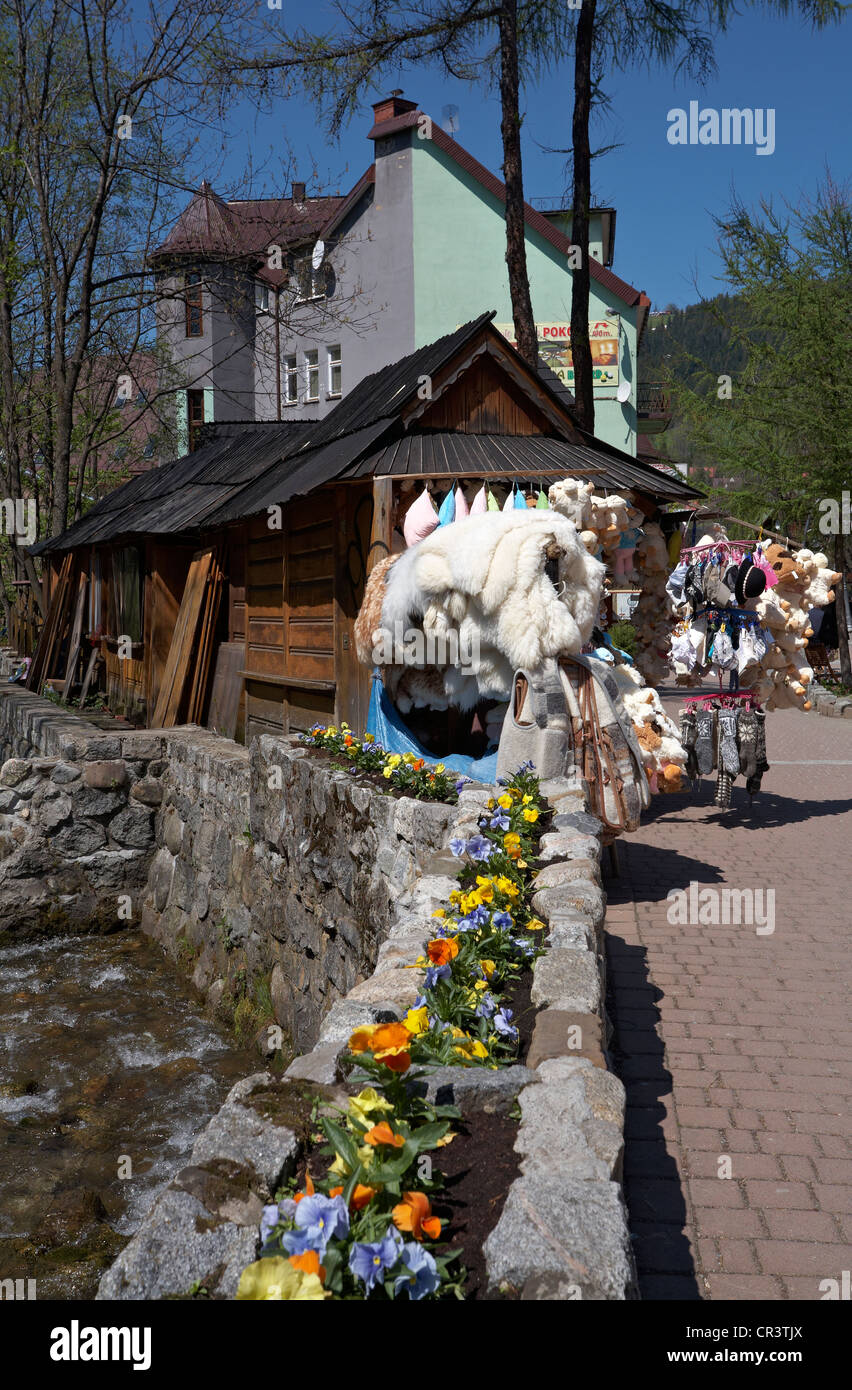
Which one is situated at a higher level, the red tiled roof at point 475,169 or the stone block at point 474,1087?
the red tiled roof at point 475,169

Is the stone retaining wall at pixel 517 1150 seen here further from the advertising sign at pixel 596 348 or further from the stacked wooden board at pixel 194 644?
the advertising sign at pixel 596 348

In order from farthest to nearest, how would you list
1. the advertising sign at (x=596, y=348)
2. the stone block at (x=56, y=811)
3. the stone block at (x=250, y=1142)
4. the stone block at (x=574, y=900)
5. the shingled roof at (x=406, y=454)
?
1. the advertising sign at (x=596, y=348)
2. the stone block at (x=56, y=811)
3. the shingled roof at (x=406, y=454)
4. the stone block at (x=574, y=900)
5. the stone block at (x=250, y=1142)

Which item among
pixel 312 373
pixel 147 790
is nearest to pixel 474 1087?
pixel 147 790

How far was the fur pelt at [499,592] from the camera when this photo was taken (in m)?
5.82

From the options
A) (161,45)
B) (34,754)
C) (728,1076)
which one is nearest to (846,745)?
(34,754)

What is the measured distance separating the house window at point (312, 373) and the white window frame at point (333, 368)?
1.28ft

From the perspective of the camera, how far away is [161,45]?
14992mm

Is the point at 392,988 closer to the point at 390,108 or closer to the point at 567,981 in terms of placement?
the point at 567,981

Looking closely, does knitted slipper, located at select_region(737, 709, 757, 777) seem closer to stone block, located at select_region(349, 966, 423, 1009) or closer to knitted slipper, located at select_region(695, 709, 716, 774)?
knitted slipper, located at select_region(695, 709, 716, 774)

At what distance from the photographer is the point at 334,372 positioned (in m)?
28.2

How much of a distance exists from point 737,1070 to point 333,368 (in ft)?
84.4

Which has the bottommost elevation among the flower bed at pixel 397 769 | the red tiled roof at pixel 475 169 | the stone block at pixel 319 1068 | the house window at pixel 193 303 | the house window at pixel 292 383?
the stone block at pixel 319 1068

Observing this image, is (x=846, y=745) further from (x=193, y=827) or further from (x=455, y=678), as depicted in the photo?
(x=455, y=678)

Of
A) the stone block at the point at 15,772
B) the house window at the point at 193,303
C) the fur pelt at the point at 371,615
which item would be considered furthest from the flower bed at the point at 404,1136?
the house window at the point at 193,303
